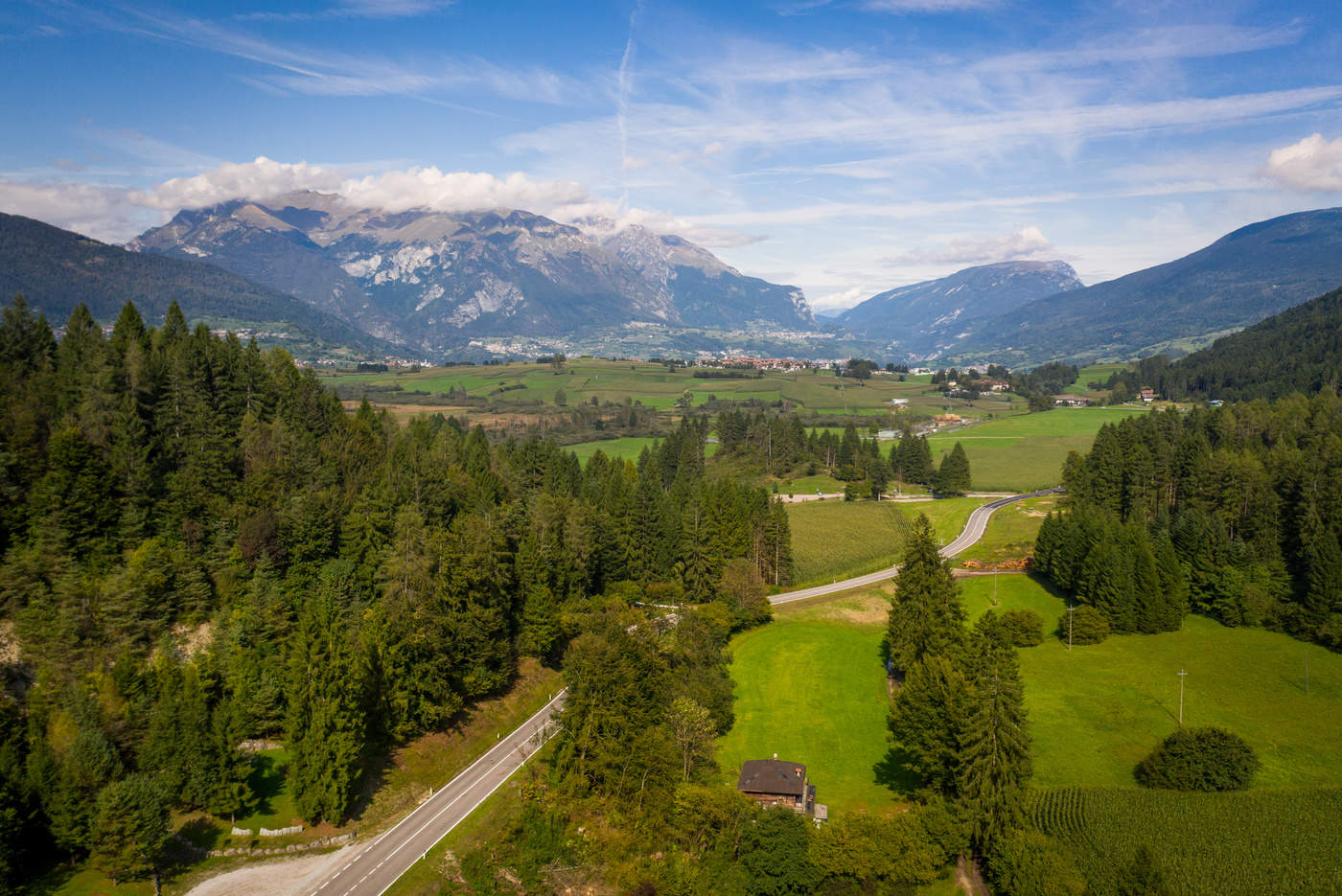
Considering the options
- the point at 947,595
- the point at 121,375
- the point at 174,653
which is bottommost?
the point at 174,653

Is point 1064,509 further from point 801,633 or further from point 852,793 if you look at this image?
point 852,793

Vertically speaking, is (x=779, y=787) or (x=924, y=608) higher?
(x=924, y=608)

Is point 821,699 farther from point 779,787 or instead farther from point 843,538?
point 843,538

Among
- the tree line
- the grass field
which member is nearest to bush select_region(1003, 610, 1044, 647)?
the grass field

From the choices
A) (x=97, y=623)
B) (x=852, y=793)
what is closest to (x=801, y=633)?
(x=852, y=793)

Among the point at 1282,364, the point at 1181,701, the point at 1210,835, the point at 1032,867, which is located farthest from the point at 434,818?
the point at 1282,364

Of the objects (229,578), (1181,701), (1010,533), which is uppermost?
(229,578)
